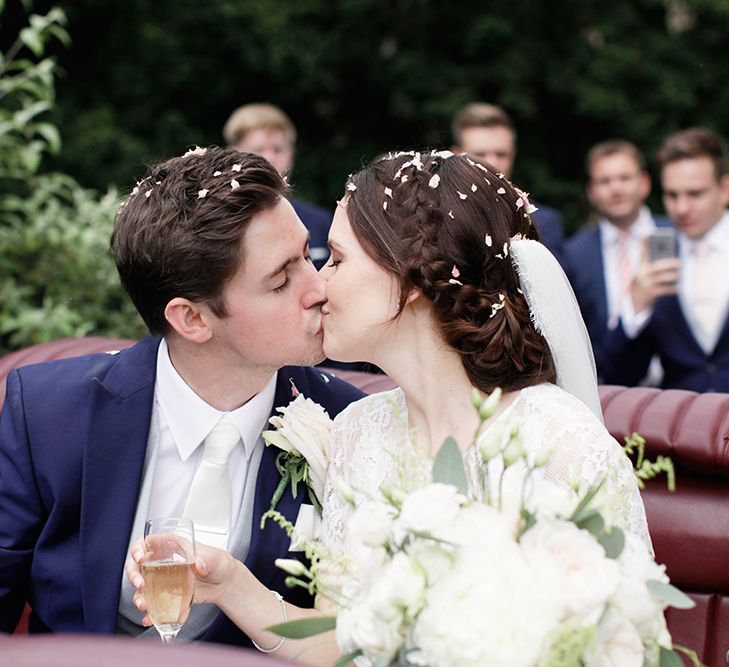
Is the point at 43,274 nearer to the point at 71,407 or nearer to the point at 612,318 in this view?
the point at 71,407

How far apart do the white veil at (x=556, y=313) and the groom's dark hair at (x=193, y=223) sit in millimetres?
680

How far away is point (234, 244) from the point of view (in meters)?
2.65

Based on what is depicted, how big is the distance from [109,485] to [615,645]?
1420mm

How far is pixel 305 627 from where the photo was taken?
170 centimetres

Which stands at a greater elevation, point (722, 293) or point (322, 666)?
point (722, 293)

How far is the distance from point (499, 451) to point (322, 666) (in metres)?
0.91

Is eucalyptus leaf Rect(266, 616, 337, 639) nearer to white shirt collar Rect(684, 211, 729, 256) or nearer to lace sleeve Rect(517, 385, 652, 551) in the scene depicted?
lace sleeve Rect(517, 385, 652, 551)

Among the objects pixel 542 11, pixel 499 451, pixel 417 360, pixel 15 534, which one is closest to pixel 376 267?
pixel 417 360

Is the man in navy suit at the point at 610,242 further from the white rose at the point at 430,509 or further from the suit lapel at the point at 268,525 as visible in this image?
the white rose at the point at 430,509

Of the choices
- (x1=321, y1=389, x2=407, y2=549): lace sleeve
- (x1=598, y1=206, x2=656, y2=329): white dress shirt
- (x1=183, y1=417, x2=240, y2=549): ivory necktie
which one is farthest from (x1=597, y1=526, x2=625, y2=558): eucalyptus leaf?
(x1=598, y1=206, x2=656, y2=329): white dress shirt

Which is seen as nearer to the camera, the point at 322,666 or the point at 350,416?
the point at 322,666

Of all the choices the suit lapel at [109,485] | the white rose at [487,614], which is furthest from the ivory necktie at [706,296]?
the white rose at [487,614]

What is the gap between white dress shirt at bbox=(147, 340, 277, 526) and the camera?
8.84ft

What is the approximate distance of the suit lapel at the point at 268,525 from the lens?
2594 millimetres
